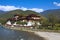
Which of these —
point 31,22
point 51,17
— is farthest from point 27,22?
point 51,17

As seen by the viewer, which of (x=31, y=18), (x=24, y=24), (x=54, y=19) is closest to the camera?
(x=54, y=19)

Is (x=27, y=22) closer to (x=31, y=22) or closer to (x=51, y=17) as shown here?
(x=31, y=22)

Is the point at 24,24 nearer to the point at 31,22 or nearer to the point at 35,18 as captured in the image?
the point at 31,22

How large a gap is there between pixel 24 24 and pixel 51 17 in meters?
13.9

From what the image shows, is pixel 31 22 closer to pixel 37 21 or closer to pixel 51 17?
pixel 37 21

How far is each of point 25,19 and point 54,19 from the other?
69.1 feet

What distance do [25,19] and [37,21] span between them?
7543 mm

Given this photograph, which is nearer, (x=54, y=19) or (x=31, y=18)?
(x=54, y=19)

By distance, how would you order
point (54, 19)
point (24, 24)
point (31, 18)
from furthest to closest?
point (31, 18)
point (24, 24)
point (54, 19)

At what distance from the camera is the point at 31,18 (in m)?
104

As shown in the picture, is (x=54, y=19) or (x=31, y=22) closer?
(x=54, y=19)

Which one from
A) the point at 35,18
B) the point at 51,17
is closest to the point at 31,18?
the point at 35,18

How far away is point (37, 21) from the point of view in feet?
333

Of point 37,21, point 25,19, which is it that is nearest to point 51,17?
point 37,21
